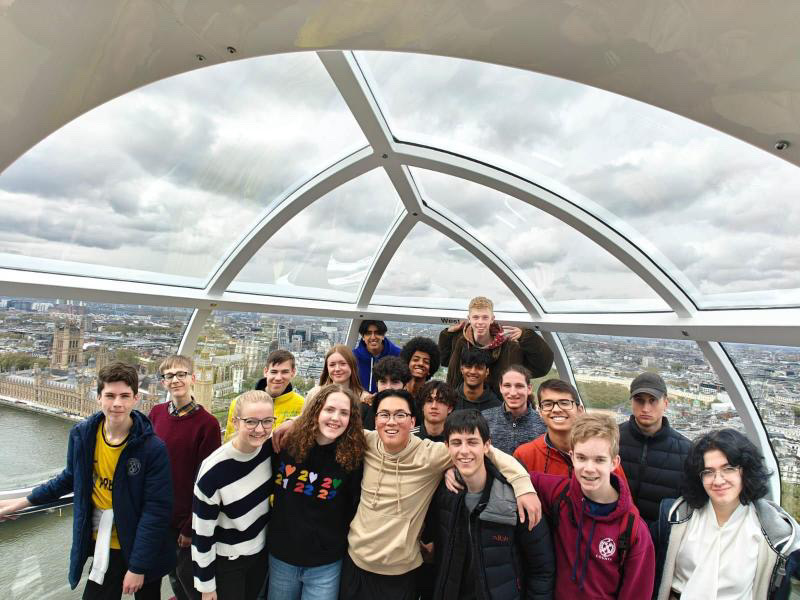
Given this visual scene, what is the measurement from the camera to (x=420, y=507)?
8.68 feet

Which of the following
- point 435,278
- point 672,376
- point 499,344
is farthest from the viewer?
point 435,278

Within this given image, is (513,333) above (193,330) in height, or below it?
above

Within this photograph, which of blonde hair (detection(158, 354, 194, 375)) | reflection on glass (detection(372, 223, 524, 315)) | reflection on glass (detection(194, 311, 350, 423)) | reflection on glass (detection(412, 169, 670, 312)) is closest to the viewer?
blonde hair (detection(158, 354, 194, 375))

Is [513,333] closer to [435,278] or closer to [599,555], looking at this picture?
[599,555]

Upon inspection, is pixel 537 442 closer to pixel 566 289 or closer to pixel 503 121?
pixel 503 121

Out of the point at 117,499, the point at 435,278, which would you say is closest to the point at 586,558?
the point at 117,499

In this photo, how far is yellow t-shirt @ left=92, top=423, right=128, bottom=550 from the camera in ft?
8.95

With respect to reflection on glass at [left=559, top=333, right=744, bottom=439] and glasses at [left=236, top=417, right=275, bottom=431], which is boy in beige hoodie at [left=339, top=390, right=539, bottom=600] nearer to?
glasses at [left=236, top=417, right=275, bottom=431]

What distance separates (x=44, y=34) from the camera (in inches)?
68.7

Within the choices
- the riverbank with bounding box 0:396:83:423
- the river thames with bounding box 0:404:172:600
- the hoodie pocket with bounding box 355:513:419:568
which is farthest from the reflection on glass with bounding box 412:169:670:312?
the riverbank with bounding box 0:396:83:423

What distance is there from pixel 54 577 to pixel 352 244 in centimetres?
526

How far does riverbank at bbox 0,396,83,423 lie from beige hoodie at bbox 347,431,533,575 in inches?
185

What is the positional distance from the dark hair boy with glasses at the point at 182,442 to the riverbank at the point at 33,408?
2.67m

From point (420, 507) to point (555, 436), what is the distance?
1.07 metres
